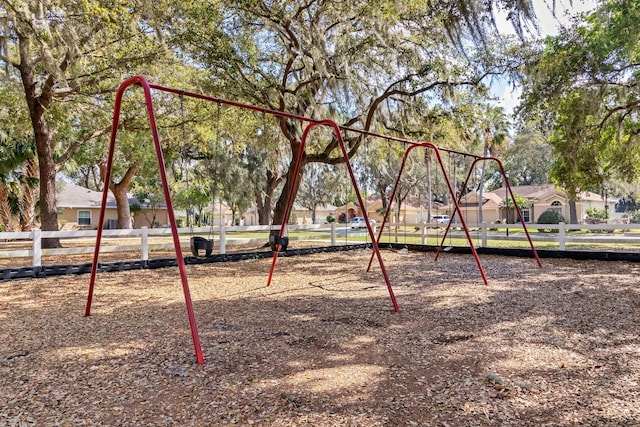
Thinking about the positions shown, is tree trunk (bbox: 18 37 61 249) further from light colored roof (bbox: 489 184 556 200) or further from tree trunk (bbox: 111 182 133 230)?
light colored roof (bbox: 489 184 556 200)

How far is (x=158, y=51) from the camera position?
816 cm

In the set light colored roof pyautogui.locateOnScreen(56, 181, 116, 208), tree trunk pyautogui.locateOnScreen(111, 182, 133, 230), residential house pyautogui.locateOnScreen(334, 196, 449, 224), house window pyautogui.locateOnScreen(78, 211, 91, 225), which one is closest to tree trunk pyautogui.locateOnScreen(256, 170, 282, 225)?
tree trunk pyautogui.locateOnScreen(111, 182, 133, 230)

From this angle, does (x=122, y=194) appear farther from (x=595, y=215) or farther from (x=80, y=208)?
(x=595, y=215)

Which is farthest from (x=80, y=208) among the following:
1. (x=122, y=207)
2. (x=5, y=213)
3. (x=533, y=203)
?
(x=533, y=203)

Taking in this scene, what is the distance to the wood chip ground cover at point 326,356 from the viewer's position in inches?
83.1

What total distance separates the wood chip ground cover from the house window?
2081cm

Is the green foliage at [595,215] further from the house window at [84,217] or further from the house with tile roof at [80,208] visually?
the house window at [84,217]

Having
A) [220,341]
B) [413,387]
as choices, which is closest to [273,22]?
[220,341]

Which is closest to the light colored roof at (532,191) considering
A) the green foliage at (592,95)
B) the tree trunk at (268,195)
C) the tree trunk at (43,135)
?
the tree trunk at (268,195)

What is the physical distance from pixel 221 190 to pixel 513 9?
19.4 m

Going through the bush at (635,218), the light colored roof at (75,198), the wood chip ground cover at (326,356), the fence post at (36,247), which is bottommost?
the wood chip ground cover at (326,356)

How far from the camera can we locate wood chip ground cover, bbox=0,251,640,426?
2111mm

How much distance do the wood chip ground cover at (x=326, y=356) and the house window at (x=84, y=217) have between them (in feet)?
68.3

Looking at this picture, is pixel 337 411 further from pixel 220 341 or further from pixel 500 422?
pixel 220 341
